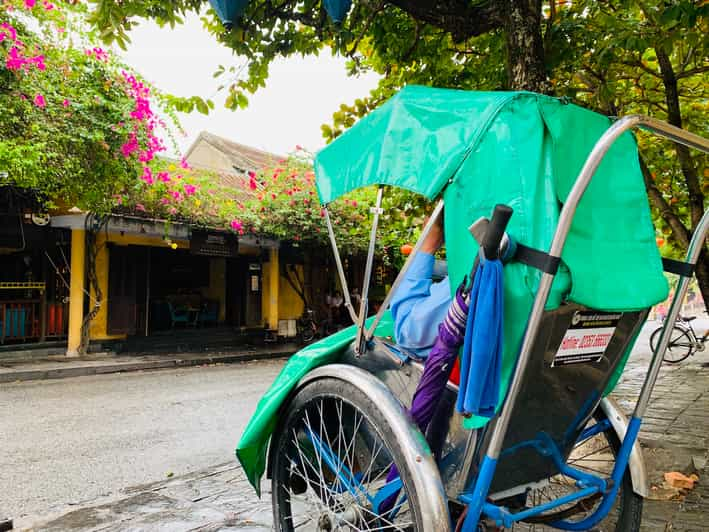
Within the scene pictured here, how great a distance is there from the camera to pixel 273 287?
17203 millimetres

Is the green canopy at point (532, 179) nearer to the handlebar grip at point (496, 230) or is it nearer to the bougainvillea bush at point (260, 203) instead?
the handlebar grip at point (496, 230)

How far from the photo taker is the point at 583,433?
2.47m

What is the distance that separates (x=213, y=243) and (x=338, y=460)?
1226 centimetres

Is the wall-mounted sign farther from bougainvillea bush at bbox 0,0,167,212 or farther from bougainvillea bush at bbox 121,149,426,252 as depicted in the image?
bougainvillea bush at bbox 0,0,167,212

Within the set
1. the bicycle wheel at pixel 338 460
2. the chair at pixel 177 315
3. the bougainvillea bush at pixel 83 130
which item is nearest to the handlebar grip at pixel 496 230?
the bicycle wheel at pixel 338 460

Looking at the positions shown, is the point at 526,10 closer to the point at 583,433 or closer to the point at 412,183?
the point at 412,183

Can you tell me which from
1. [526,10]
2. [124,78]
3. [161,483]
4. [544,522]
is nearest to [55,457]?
[161,483]

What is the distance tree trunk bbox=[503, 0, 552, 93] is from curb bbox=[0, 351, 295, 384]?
991cm

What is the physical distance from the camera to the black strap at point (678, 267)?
86.1 inches

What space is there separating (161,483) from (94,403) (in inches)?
164

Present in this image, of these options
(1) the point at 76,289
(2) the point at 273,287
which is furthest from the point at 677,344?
(1) the point at 76,289

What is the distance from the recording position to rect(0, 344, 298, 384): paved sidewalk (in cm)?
1008

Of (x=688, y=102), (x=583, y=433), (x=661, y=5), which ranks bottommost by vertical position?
(x=583, y=433)

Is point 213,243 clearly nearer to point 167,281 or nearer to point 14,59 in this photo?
point 167,281
